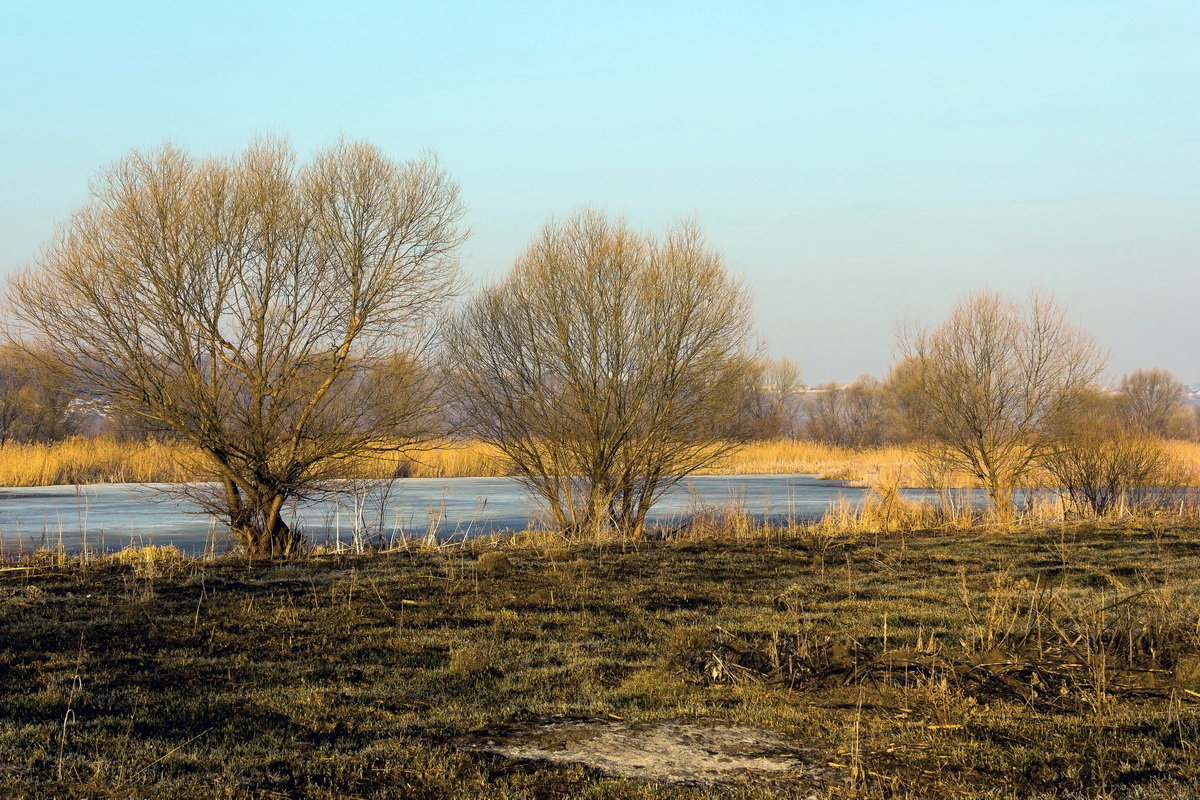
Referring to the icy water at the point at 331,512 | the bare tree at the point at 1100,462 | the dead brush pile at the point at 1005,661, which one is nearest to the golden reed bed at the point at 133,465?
the icy water at the point at 331,512

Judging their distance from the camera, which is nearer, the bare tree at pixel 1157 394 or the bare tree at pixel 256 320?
the bare tree at pixel 256 320

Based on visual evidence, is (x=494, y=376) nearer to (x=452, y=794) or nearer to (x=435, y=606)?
(x=435, y=606)

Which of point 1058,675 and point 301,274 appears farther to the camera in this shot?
point 301,274

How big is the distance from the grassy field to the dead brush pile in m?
0.02

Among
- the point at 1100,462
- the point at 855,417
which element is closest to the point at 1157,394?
the point at 855,417

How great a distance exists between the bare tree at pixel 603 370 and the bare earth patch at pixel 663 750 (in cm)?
1033

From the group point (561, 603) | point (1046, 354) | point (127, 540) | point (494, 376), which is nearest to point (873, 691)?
point (561, 603)

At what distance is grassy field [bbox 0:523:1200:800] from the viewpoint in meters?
4.40

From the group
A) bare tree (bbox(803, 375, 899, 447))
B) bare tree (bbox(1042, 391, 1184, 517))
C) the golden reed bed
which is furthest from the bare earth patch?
bare tree (bbox(803, 375, 899, 447))

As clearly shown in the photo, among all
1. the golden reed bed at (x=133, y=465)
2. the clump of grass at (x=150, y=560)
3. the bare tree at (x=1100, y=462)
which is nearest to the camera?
the clump of grass at (x=150, y=560)

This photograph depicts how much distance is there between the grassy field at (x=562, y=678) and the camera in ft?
14.4

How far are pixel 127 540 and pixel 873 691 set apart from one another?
12.3 m

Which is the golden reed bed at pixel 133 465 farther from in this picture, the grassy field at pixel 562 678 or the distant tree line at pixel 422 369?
the grassy field at pixel 562 678

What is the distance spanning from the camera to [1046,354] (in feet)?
62.7
